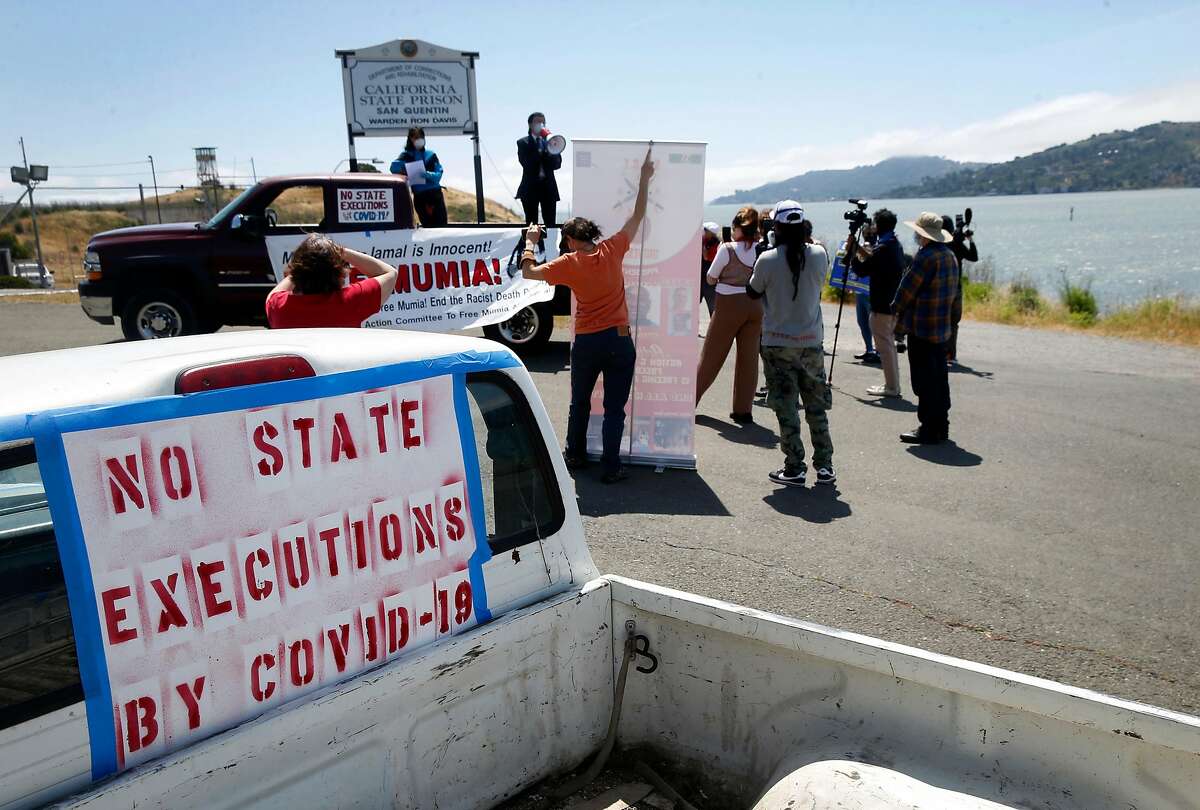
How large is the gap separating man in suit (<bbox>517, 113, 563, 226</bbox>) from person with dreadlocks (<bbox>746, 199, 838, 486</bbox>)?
7.92 m

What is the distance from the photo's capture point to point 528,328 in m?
11.3

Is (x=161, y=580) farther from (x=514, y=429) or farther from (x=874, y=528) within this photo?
(x=874, y=528)

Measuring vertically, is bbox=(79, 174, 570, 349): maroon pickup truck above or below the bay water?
above

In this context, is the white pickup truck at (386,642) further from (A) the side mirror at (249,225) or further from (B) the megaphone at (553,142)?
(B) the megaphone at (553,142)

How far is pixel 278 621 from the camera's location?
2.21m

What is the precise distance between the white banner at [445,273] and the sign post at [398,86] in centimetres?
615

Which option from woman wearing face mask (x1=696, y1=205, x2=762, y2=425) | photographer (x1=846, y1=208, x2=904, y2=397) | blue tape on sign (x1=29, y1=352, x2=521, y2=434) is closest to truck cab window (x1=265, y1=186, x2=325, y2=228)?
woman wearing face mask (x1=696, y1=205, x2=762, y2=425)

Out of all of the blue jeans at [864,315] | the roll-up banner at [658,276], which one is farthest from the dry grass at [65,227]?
the roll-up banner at [658,276]

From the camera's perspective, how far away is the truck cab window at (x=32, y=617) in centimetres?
185

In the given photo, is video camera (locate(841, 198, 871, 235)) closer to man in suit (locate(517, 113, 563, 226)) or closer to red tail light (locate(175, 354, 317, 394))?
man in suit (locate(517, 113, 563, 226))

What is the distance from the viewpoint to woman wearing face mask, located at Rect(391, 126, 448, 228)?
13.2 meters

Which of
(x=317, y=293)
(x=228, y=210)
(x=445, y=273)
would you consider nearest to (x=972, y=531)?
(x=317, y=293)

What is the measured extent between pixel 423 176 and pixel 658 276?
24.0ft

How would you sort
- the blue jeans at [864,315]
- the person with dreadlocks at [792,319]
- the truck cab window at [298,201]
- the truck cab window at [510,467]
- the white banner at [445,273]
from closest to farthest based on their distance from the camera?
1. the truck cab window at [510,467]
2. the person with dreadlocks at [792,319]
3. the white banner at [445,273]
4. the truck cab window at [298,201]
5. the blue jeans at [864,315]
